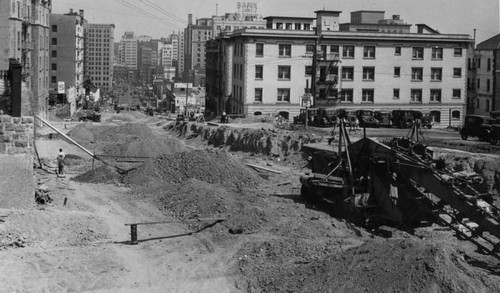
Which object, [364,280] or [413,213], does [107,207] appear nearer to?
[413,213]

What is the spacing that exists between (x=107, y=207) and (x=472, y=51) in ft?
246

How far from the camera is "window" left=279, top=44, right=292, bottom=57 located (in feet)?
248

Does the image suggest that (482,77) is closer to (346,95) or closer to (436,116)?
(436,116)

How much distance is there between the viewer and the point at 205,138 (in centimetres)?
6022

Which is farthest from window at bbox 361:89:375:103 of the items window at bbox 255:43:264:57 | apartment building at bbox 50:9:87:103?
apartment building at bbox 50:9:87:103

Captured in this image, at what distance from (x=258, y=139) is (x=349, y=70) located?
1228 inches

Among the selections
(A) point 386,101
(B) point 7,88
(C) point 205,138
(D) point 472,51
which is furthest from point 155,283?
(D) point 472,51

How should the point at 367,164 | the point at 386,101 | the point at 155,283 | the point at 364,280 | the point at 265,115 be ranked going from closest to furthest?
the point at 364,280 → the point at 155,283 → the point at 367,164 → the point at 265,115 → the point at 386,101

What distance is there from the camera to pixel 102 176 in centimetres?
3538

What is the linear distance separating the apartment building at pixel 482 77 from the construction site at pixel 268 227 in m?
56.0

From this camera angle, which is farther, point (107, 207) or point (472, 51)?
point (472, 51)

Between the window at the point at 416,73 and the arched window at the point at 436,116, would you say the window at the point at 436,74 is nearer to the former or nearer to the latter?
the window at the point at 416,73

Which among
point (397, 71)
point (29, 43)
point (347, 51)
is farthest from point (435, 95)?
point (29, 43)

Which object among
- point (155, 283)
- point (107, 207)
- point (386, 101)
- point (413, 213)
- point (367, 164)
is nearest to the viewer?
point (155, 283)
